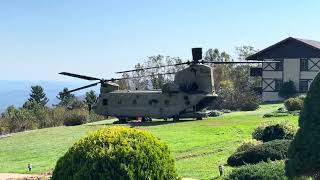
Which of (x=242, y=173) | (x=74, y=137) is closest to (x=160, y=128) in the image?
(x=74, y=137)

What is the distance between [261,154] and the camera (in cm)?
1712

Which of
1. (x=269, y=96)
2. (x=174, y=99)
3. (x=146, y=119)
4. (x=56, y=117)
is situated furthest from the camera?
(x=269, y=96)

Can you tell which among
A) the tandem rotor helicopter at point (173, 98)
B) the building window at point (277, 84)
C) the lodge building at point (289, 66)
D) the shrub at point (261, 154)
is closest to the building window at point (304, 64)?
the lodge building at point (289, 66)

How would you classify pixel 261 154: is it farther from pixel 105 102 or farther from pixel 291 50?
pixel 291 50

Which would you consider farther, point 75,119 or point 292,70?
point 292,70

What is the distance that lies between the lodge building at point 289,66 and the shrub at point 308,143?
59246mm

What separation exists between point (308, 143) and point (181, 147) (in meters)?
17.8

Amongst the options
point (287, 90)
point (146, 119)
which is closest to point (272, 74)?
point (287, 90)

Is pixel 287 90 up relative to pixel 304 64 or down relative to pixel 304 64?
down

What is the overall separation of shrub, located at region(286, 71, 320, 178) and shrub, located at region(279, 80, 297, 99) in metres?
59.9

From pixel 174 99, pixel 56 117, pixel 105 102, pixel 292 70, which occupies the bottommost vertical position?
pixel 56 117

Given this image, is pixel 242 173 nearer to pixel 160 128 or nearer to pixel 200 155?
pixel 200 155

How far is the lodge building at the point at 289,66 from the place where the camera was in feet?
220

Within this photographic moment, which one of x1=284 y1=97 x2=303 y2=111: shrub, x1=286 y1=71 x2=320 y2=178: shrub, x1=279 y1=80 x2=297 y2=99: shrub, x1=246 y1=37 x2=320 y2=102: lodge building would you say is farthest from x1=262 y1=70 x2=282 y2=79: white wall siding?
x1=286 y1=71 x2=320 y2=178: shrub
